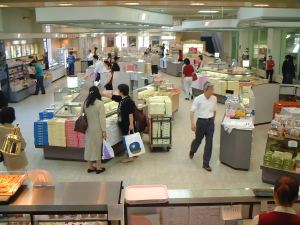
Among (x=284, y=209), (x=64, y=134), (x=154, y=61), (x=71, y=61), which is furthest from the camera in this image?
(x=71, y=61)

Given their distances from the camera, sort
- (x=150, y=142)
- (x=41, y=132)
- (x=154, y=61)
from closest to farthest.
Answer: (x=41, y=132) < (x=150, y=142) < (x=154, y=61)

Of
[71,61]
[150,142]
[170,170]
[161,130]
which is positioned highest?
[71,61]

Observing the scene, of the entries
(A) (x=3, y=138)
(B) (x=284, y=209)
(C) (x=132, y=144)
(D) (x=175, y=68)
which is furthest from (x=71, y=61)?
(B) (x=284, y=209)

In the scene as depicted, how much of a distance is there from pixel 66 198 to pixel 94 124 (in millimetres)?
2976

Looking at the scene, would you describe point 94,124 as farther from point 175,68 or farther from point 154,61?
point 175,68

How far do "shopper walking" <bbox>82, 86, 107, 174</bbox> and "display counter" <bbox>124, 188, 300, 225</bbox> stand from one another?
3.15 metres

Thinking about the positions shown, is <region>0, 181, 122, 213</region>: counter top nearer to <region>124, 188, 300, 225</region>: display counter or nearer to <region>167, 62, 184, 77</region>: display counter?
<region>124, 188, 300, 225</region>: display counter

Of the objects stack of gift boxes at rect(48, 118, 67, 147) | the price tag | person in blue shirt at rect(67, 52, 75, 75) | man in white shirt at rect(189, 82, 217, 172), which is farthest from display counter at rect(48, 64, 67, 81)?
the price tag

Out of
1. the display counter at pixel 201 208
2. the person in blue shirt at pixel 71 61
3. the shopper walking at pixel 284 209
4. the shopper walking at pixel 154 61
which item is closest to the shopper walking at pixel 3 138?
the display counter at pixel 201 208

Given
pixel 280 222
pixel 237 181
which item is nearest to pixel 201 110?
pixel 237 181

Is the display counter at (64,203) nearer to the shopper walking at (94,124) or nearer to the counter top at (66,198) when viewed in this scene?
the counter top at (66,198)

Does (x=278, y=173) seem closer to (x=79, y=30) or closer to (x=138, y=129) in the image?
(x=138, y=129)

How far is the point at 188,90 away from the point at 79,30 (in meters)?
7.03

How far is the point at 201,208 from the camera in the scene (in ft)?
10.1
